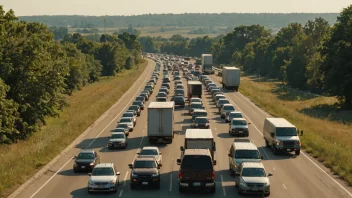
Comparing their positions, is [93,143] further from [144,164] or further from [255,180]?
[255,180]

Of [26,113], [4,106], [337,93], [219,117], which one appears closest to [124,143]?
[4,106]

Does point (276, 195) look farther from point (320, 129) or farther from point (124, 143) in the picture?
point (320, 129)

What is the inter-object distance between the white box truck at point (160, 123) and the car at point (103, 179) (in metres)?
17.6

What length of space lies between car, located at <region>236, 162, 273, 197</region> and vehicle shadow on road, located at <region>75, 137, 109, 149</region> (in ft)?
69.9

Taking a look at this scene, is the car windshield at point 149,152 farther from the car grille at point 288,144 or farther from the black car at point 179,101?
the black car at point 179,101

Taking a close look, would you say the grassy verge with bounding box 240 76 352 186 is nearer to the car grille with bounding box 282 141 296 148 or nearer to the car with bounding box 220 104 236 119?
the car grille with bounding box 282 141 296 148

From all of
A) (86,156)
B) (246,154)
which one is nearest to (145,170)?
(246,154)

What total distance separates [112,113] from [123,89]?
36.8 meters

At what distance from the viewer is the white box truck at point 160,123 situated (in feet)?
164

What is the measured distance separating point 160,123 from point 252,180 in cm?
A: 2070

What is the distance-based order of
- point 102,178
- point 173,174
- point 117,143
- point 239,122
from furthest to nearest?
point 239,122, point 117,143, point 173,174, point 102,178

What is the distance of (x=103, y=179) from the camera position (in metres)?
31.4

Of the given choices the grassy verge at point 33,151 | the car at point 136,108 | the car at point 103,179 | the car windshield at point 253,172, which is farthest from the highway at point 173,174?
the car at point 136,108

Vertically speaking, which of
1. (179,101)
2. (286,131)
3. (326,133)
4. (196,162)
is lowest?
(179,101)
